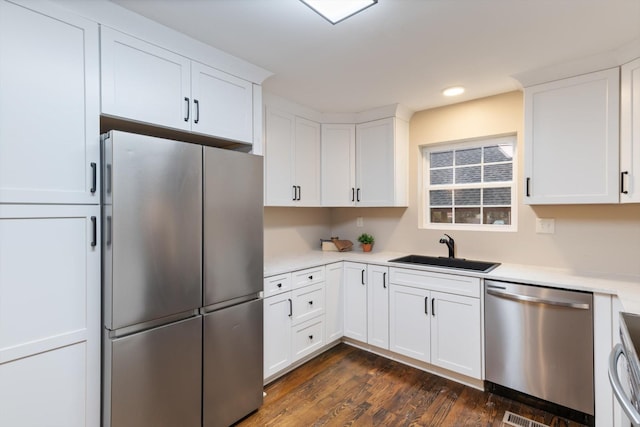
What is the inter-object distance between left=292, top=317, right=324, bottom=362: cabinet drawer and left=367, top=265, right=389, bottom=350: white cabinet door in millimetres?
464

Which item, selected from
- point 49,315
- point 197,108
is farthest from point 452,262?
point 49,315

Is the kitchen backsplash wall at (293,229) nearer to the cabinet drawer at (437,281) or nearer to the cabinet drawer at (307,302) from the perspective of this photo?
the cabinet drawer at (307,302)

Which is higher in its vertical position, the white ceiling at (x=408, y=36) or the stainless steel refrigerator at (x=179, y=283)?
the white ceiling at (x=408, y=36)

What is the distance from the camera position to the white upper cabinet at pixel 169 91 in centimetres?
159

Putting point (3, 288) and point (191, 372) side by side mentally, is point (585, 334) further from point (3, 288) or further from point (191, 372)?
point (3, 288)

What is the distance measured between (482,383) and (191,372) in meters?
2.08

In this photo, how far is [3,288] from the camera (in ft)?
4.27

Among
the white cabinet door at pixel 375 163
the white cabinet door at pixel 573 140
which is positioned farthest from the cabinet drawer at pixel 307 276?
the white cabinet door at pixel 573 140

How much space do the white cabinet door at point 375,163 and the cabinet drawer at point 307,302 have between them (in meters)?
1.06

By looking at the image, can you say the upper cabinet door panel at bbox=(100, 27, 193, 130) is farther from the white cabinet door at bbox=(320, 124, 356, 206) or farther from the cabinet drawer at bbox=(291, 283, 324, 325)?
the white cabinet door at bbox=(320, 124, 356, 206)

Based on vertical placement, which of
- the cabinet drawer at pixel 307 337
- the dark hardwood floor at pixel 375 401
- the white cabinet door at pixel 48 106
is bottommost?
the dark hardwood floor at pixel 375 401

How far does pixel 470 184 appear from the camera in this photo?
3.05m

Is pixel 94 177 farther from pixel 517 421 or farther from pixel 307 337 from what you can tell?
pixel 517 421

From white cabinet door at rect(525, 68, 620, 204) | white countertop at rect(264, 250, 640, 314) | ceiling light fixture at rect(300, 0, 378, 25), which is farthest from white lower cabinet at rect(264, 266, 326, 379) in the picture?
white cabinet door at rect(525, 68, 620, 204)
